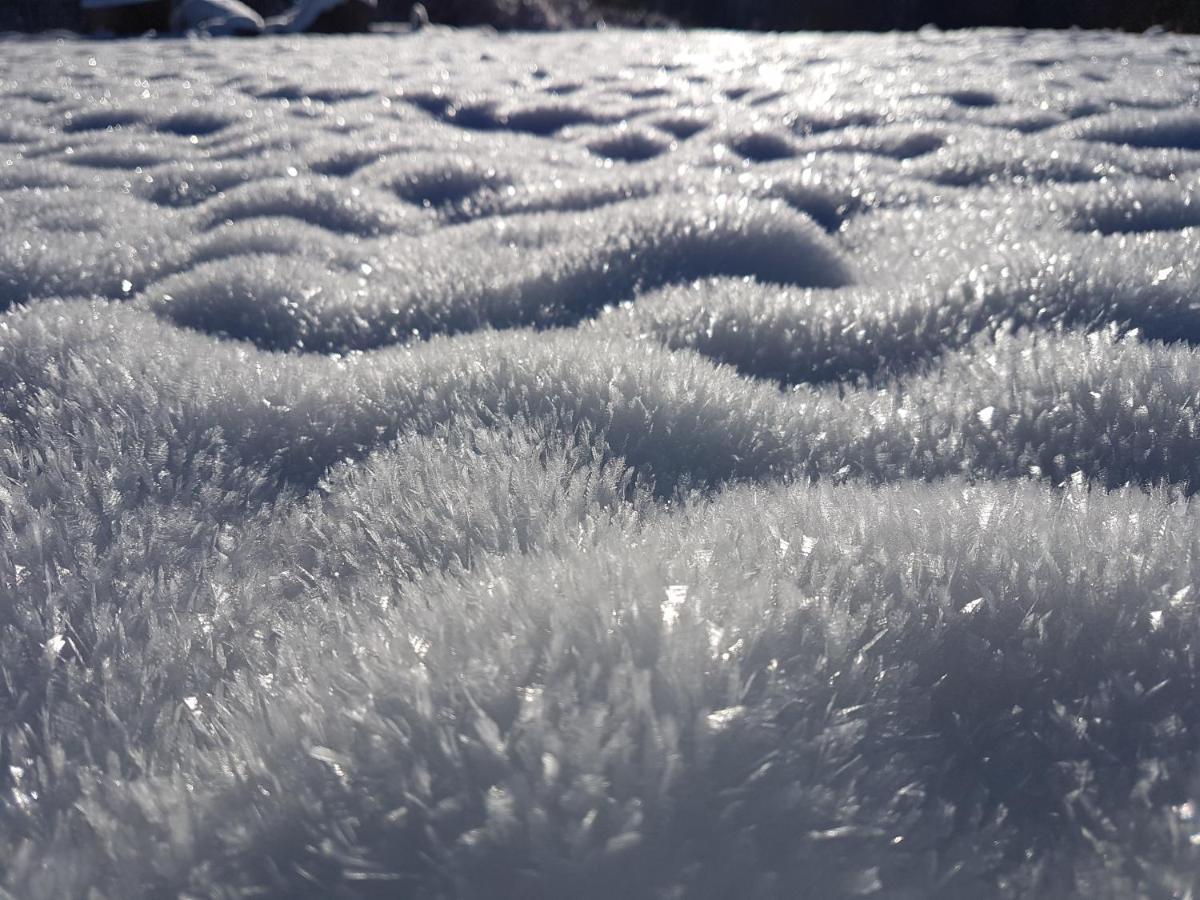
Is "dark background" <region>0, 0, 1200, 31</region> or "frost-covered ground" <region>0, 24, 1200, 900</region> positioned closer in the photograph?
"frost-covered ground" <region>0, 24, 1200, 900</region>

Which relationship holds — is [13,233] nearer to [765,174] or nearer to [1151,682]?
[765,174]

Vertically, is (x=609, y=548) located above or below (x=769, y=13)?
below

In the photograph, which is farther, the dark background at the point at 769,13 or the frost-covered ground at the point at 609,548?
the dark background at the point at 769,13

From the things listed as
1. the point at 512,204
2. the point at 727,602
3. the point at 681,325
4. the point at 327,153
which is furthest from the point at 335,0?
the point at 727,602

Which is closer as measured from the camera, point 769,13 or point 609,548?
point 609,548

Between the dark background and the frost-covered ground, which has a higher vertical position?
the dark background
